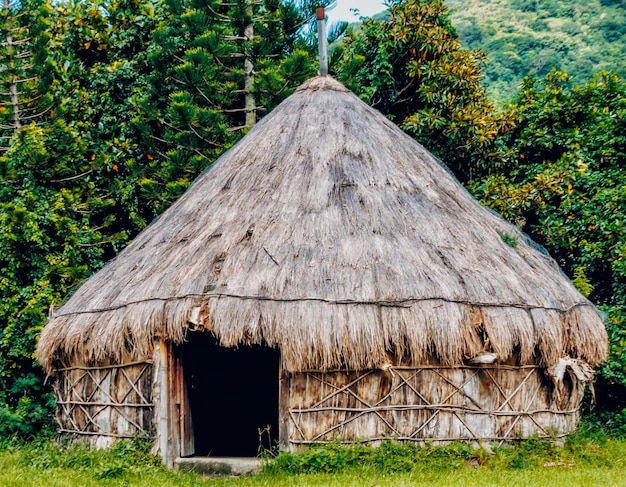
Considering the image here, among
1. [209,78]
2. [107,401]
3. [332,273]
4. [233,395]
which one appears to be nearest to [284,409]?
[332,273]

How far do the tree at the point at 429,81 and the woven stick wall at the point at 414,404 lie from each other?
24.2 feet

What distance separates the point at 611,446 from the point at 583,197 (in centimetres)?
536

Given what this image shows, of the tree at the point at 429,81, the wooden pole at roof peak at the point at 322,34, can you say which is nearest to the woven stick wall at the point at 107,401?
the wooden pole at roof peak at the point at 322,34

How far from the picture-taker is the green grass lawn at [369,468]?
30.2 ft

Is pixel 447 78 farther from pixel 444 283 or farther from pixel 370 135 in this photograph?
pixel 444 283

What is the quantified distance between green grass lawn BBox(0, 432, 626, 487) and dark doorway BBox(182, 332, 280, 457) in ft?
8.56

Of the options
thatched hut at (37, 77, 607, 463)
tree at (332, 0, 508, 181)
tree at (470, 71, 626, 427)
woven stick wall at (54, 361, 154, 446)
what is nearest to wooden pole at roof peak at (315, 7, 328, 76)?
thatched hut at (37, 77, 607, 463)

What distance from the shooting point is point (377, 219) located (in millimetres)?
11133

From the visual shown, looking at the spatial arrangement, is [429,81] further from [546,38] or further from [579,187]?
[546,38]

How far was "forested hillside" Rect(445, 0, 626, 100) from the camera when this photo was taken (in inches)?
1270

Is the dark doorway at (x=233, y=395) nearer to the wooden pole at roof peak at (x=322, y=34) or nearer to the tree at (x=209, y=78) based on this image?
the tree at (x=209, y=78)

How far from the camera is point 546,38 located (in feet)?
114

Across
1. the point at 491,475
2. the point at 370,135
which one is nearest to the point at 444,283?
the point at 491,475

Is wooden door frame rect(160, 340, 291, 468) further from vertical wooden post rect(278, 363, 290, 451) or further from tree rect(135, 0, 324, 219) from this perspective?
tree rect(135, 0, 324, 219)
